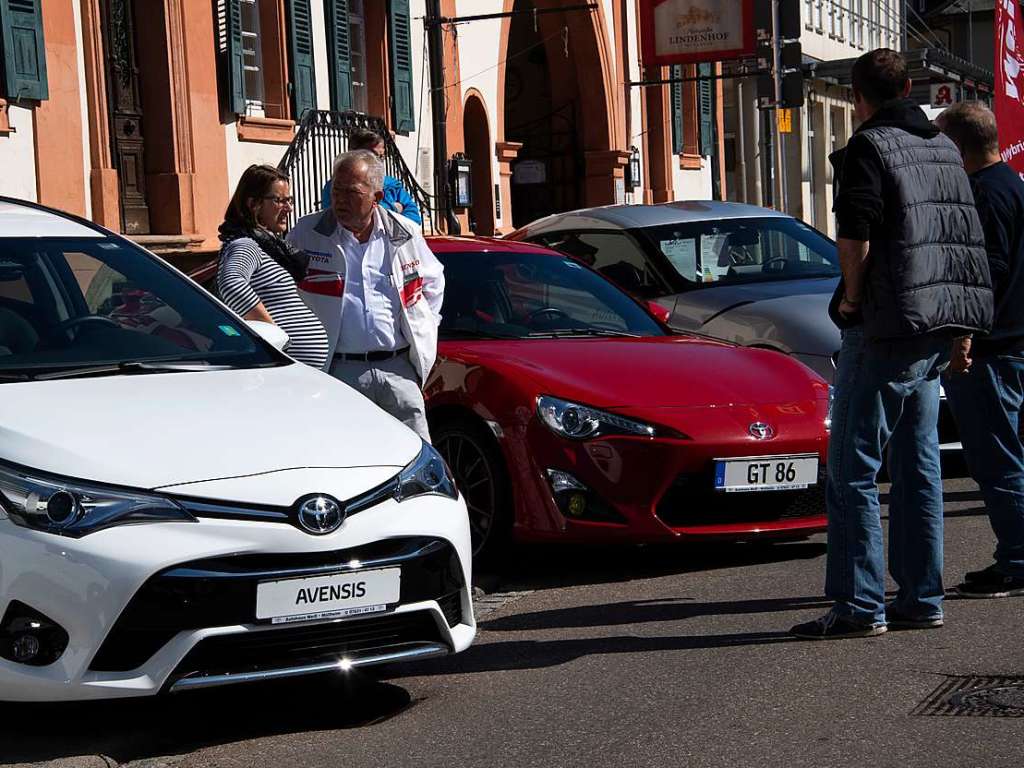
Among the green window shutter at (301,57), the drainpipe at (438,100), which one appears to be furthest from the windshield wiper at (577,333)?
the drainpipe at (438,100)

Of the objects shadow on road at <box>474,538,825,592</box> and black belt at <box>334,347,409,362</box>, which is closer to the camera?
black belt at <box>334,347,409,362</box>

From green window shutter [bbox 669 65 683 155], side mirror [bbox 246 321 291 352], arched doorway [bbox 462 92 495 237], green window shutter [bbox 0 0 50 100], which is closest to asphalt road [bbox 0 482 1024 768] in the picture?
side mirror [bbox 246 321 291 352]

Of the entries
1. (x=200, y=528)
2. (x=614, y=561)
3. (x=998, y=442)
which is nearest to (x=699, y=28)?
(x=614, y=561)

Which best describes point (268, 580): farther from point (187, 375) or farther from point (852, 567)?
point (852, 567)

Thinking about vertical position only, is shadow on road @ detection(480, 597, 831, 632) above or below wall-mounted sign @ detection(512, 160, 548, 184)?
below

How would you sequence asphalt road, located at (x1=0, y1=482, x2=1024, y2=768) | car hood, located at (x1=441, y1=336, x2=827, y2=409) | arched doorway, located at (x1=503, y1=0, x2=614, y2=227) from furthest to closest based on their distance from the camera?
arched doorway, located at (x1=503, y1=0, x2=614, y2=227) → car hood, located at (x1=441, y1=336, x2=827, y2=409) → asphalt road, located at (x1=0, y1=482, x2=1024, y2=768)

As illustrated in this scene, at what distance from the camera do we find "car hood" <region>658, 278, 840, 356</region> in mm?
10172

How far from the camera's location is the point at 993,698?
520cm

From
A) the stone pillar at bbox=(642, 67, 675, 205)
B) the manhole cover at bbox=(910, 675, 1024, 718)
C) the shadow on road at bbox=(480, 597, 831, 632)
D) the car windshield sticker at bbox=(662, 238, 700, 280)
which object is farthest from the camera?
the stone pillar at bbox=(642, 67, 675, 205)

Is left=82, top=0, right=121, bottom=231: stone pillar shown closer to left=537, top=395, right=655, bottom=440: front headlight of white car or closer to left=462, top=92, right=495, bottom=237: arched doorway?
left=537, top=395, right=655, bottom=440: front headlight of white car

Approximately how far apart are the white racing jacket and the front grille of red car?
3.64 feet

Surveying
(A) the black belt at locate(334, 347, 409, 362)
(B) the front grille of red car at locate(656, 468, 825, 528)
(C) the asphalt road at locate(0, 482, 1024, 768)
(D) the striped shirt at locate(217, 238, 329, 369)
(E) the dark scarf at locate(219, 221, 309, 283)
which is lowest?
(C) the asphalt road at locate(0, 482, 1024, 768)

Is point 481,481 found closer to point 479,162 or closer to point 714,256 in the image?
point 714,256

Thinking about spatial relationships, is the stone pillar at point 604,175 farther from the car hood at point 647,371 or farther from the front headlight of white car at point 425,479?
the front headlight of white car at point 425,479
